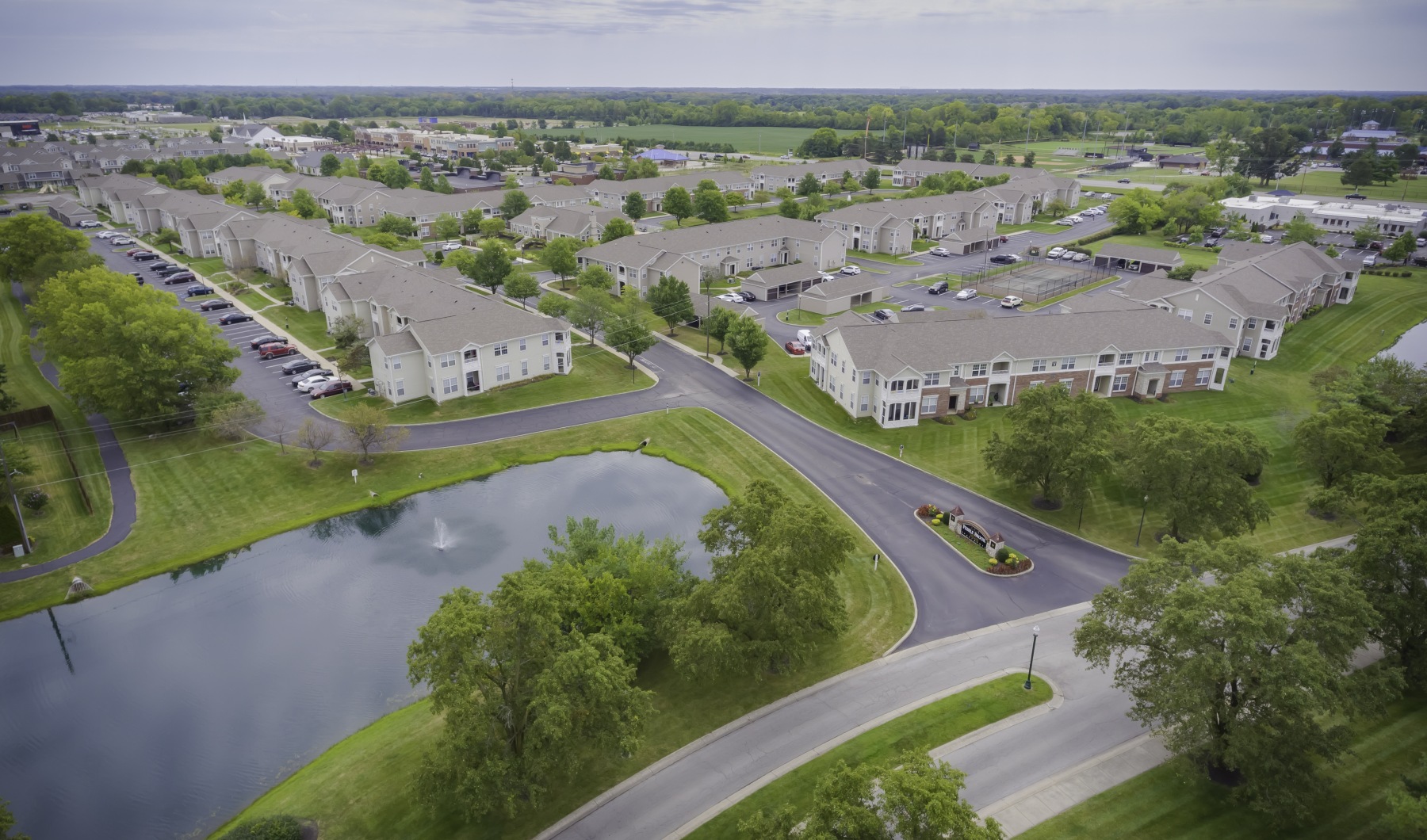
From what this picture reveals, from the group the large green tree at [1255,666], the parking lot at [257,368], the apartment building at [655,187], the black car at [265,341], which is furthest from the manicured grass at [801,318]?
the apartment building at [655,187]

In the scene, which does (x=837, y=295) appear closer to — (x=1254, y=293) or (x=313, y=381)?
(x=1254, y=293)

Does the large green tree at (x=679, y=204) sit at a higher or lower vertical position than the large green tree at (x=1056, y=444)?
higher

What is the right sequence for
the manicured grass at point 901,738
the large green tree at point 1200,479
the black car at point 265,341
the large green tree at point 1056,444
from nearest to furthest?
1. the manicured grass at point 901,738
2. the large green tree at point 1200,479
3. the large green tree at point 1056,444
4. the black car at point 265,341

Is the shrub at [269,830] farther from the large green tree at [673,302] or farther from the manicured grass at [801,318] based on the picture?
the manicured grass at [801,318]

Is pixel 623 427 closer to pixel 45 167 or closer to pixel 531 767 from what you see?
pixel 531 767

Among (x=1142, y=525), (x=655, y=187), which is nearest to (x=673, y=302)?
(x=1142, y=525)

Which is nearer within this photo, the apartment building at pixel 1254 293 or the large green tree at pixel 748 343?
the large green tree at pixel 748 343
